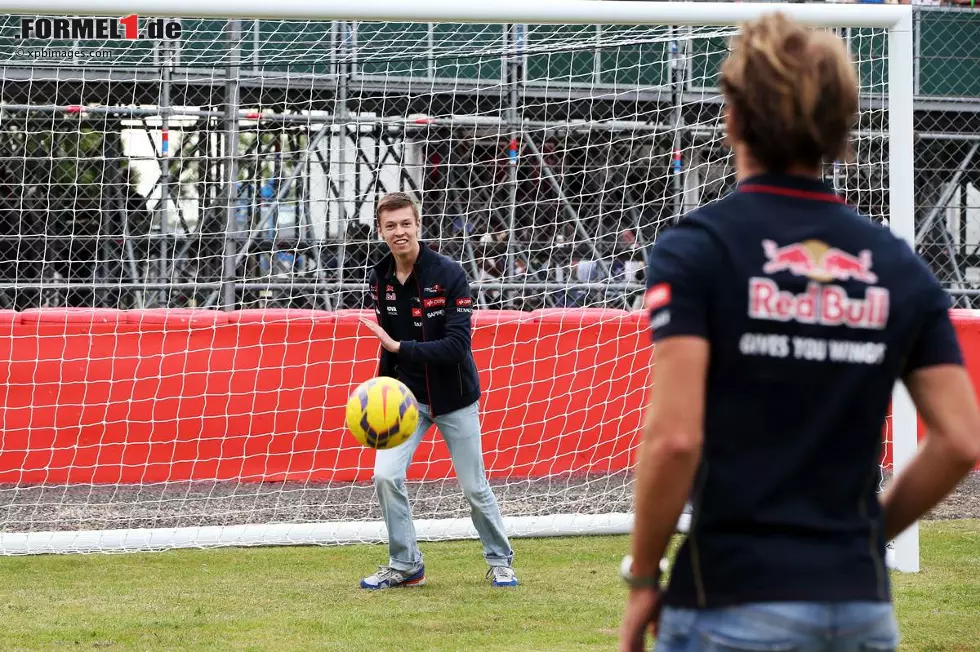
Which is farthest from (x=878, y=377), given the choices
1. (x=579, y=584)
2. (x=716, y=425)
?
(x=579, y=584)

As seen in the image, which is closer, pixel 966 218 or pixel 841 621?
pixel 841 621

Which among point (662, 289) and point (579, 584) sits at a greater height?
point (662, 289)

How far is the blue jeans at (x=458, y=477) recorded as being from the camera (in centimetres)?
648

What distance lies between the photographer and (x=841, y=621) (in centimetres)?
193

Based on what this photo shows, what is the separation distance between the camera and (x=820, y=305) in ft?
6.52

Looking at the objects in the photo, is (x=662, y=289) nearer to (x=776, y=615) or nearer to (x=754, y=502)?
(x=754, y=502)

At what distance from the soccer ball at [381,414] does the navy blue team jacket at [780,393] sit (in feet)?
13.4

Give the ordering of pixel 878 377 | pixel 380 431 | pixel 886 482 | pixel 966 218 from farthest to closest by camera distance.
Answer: pixel 966 218, pixel 886 482, pixel 380 431, pixel 878 377

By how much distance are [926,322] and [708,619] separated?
0.63 meters

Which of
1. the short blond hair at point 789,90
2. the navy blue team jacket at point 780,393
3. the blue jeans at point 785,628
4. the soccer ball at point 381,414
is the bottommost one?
the soccer ball at point 381,414
